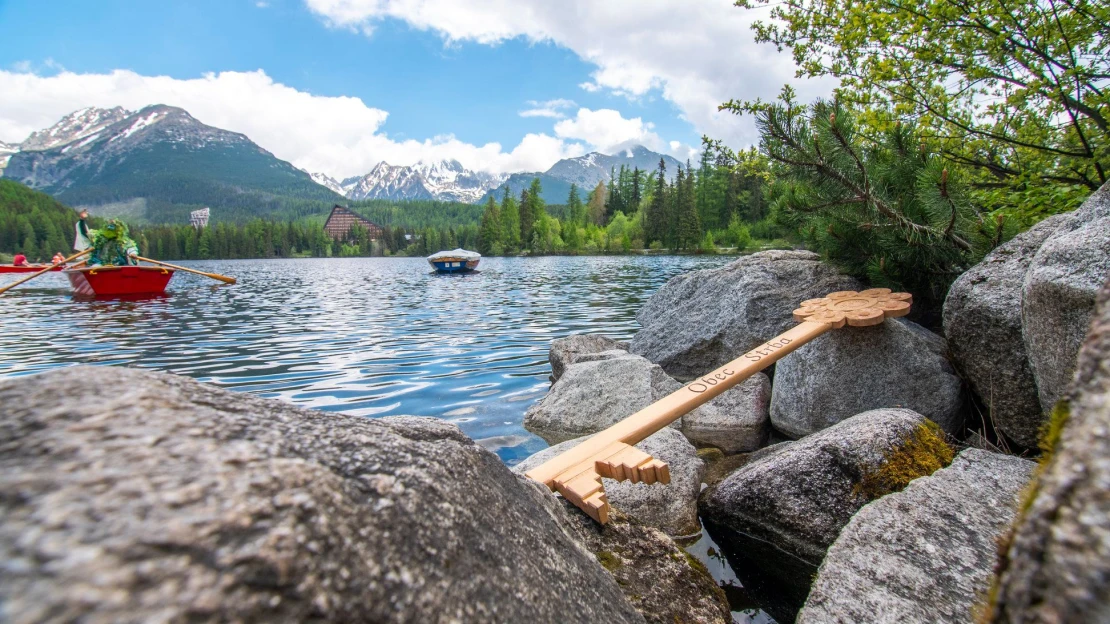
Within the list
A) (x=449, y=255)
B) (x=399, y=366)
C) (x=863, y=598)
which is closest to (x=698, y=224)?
(x=449, y=255)

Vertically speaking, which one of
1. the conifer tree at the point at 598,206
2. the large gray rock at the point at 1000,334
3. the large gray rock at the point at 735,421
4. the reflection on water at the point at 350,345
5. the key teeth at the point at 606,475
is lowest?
the reflection on water at the point at 350,345

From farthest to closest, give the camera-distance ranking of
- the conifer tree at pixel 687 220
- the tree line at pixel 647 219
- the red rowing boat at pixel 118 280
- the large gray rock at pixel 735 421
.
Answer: the tree line at pixel 647 219, the conifer tree at pixel 687 220, the red rowing boat at pixel 118 280, the large gray rock at pixel 735 421

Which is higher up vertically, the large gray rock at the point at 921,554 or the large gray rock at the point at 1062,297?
the large gray rock at the point at 1062,297

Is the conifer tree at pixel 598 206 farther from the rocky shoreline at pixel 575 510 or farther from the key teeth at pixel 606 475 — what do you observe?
the key teeth at pixel 606 475

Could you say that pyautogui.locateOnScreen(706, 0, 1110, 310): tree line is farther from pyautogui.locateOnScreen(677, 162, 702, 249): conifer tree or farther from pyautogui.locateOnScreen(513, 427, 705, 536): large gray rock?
pyautogui.locateOnScreen(677, 162, 702, 249): conifer tree

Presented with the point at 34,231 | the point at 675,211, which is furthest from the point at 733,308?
the point at 34,231

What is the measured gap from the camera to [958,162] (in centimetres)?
672

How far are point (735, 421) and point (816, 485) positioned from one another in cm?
268

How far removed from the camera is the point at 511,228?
12238 centimetres

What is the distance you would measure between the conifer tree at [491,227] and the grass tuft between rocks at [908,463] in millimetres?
119695

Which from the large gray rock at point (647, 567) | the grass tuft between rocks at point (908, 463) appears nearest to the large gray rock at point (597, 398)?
the grass tuft between rocks at point (908, 463)

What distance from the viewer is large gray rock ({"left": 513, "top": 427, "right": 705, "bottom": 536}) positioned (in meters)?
4.21

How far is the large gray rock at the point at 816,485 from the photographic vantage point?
11.9ft

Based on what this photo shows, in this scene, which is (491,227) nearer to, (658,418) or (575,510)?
(658,418)
